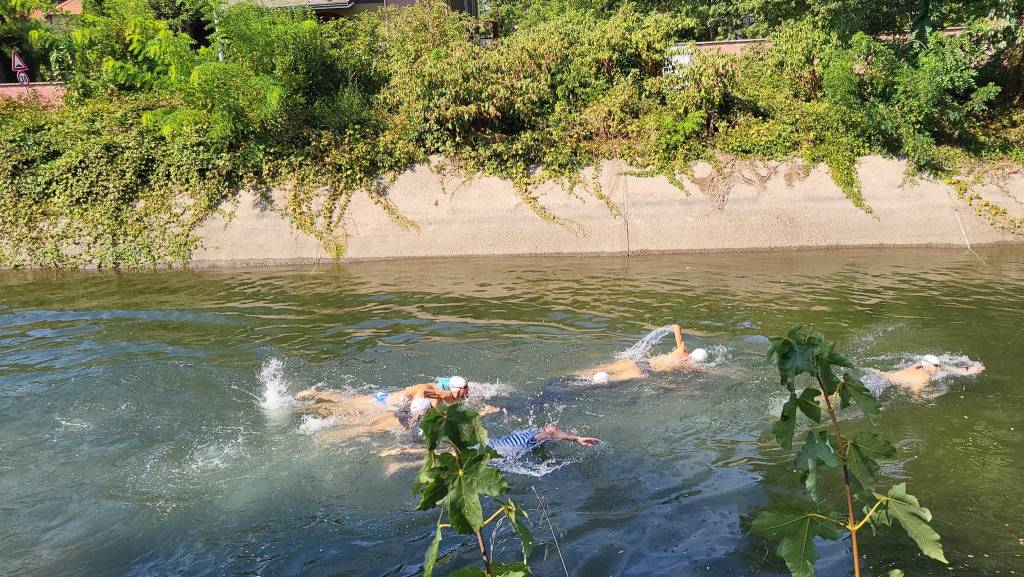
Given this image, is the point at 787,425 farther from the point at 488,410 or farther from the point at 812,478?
the point at 488,410

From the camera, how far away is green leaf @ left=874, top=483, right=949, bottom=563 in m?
2.65

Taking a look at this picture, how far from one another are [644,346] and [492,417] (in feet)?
9.40

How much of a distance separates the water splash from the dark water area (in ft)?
0.67

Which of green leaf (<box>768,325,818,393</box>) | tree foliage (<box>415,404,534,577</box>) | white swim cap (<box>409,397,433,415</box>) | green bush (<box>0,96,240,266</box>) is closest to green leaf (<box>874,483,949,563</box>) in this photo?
green leaf (<box>768,325,818,393</box>)

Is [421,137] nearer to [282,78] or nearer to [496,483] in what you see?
[282,78]

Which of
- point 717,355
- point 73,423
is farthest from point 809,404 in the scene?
point 73,423

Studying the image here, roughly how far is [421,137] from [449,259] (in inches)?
139

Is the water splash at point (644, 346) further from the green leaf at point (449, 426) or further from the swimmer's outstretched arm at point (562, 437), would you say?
the green leaf at point (449, 426)

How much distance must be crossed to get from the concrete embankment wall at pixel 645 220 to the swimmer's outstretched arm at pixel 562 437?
882cm

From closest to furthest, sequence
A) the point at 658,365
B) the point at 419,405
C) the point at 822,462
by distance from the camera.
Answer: the point at 822,462, the point at 419,405, the point at 658,365

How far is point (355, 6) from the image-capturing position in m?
26.7

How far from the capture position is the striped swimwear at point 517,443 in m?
7.55

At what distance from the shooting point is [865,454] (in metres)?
2.89

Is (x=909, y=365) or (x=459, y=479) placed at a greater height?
(x=459, y=479)
